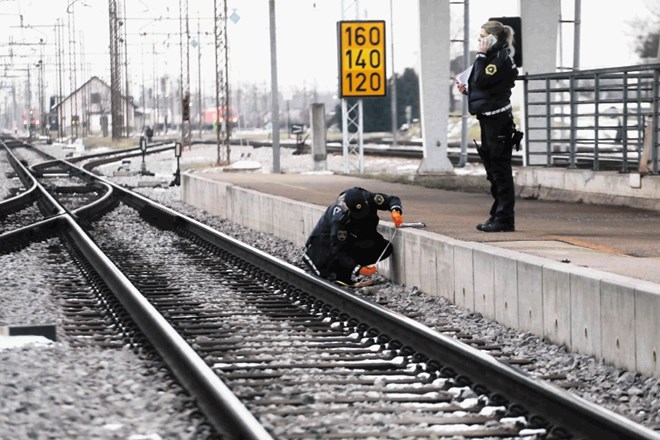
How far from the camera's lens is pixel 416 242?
42.3ft

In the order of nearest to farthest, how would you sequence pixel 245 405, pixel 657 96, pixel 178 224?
pixel 245 405 → pixel 657 96 → pixel 178 224

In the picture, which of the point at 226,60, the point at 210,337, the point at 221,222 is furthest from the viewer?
the point at 226,60

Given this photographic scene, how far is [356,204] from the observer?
1257 cm

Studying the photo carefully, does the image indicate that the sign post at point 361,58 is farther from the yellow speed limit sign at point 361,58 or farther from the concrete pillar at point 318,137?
the concrete pillar at point 318,137

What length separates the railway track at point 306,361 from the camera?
258 inches

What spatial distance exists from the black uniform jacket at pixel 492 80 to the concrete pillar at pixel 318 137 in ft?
72.2

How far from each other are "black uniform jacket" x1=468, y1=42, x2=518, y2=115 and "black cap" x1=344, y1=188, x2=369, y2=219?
1413 mm

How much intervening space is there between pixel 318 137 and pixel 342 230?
2348cm

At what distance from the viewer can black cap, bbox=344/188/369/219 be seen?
41.2 ft

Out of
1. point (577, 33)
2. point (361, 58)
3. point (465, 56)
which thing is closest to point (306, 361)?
point (361, 58)

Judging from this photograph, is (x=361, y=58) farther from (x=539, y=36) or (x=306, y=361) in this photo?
(x=306, y=361)

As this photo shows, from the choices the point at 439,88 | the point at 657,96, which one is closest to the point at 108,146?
the point at 439,88

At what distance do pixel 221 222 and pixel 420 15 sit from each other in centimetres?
767

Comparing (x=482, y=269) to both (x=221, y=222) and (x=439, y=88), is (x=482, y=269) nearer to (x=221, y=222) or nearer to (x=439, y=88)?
(x=221, y=222)
